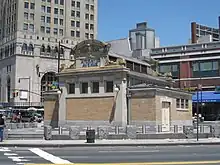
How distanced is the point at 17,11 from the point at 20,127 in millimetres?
66174

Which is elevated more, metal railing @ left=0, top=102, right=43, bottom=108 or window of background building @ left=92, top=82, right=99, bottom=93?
window of background building @ left=92, top=82, right=99, bottom=93

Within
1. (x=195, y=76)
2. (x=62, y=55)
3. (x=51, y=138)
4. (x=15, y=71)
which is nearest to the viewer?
(x=51, y=138)

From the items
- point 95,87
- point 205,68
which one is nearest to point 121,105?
point 95,87

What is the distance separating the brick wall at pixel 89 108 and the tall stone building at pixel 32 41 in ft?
186

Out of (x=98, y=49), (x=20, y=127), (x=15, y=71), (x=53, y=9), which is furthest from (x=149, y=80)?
(x=53, y=9)

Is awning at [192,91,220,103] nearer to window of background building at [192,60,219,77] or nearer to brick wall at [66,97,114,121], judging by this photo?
window of background building at [192,60,219,77]

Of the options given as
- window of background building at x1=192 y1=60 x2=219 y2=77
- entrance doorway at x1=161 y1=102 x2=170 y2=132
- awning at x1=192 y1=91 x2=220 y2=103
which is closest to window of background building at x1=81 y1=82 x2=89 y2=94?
entrance doorway at x1=161 y1=102 x2=170 y2=132

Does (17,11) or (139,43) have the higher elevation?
(17,11)

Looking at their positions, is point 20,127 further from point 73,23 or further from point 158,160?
point 73,23

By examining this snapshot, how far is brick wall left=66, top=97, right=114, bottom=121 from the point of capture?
39875mm

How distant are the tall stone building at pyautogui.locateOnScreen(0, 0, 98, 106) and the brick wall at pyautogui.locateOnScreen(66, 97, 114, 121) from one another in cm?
5677

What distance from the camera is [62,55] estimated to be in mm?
110562

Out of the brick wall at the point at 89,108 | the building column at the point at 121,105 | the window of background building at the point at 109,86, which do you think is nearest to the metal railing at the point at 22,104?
the brick wall at the point at 89,108

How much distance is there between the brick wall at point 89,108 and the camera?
39875 millimetres
